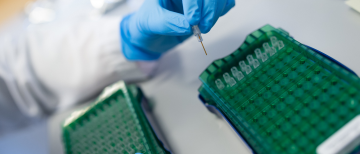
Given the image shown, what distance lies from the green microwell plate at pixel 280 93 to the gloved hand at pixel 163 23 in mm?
147

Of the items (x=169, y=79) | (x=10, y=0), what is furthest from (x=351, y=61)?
(x=10, y=0)

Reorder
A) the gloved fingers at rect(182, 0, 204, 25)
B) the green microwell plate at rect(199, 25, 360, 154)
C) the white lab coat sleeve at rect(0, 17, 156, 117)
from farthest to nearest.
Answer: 1. the white lab coat sleeve at rect(0, 17, 156, 117)
2. the gloved fingers at rect(182, 0, 204, 25)
3. the green microwell plate at rect(199, 25, 360, 154)

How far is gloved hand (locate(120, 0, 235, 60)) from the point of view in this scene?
638mm

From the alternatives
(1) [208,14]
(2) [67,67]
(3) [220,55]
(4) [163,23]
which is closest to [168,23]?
(4) [163,23]

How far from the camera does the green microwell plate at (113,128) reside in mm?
695

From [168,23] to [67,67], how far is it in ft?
1.83

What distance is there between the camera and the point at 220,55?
0.83 metres

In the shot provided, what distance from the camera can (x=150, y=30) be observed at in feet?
2.53

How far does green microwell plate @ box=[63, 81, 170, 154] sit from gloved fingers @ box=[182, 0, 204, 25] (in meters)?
0.35

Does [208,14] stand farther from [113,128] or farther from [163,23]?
[113,128]

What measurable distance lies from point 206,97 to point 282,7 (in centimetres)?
46

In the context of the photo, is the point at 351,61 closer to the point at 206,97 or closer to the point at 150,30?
the point at 206,97

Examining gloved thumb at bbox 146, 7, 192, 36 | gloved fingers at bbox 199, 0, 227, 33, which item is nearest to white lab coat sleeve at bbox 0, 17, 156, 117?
gloved thumb at bbox 146, 7, 192, 36

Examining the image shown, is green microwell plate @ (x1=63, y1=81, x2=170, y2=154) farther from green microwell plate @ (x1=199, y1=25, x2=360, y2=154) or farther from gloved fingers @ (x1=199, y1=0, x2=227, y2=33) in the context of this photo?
gloved fingers @ (x1=199, y1=0, x2=227, y2=33)
